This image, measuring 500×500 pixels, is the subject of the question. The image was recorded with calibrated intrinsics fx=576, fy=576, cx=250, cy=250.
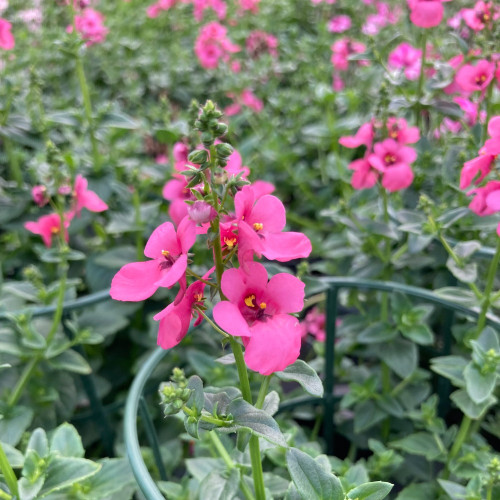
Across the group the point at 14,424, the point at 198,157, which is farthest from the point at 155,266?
the point at 14,424

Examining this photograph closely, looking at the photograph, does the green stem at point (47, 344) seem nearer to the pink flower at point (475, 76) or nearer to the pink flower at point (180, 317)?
the pink flower at point (180, 317)

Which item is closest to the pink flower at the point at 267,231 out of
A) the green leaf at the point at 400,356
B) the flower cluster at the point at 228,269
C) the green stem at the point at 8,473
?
the flower cluster at the point at 228,269

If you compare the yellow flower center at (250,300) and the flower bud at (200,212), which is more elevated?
the flower bud at (200,212)

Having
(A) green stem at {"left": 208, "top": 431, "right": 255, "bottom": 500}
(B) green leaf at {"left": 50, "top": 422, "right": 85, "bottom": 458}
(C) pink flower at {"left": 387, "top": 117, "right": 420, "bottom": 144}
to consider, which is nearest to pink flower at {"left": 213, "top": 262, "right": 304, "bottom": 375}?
(A) green stem at {"left": 208, "top": 431, "right": 255, "bottom": 500}

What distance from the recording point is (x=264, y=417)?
23.6 inches

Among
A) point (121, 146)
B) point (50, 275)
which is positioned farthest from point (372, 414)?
point (121, 146)

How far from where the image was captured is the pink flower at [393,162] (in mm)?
1066

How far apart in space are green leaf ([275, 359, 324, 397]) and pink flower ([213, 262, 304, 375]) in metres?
0.07

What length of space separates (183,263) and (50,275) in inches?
38.6

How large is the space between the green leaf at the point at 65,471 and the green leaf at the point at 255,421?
25 cm

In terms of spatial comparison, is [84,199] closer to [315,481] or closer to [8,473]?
[8,473]

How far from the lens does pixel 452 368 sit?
95cm

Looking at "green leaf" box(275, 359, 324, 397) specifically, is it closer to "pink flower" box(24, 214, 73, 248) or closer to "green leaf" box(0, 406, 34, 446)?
"green leaf" box(0, 406, 34, 446)

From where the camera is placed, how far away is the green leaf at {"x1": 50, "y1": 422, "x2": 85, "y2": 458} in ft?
2.77
